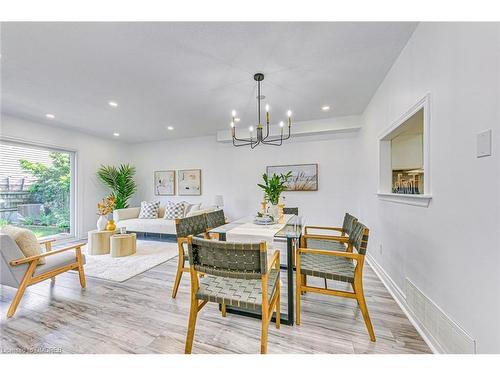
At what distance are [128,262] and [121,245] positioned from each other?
1.38 ft

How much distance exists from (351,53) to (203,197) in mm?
4456

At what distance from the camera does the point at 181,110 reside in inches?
144

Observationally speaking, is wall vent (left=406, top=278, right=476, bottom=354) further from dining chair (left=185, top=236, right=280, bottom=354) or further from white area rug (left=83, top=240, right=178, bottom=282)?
white area rug (left=83, top=240, right=178, bottom=282)

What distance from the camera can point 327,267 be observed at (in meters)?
1.79

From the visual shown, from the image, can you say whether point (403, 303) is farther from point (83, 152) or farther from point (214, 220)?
point (83, 152)

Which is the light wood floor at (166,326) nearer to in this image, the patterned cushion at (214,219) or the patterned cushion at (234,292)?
the patterned cushion at (234,292)

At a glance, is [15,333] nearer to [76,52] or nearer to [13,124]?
[76,52]

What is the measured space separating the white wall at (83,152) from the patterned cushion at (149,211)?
1.21 m

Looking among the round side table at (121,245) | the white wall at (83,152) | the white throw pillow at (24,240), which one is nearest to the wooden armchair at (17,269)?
the white throw pillow at (24,240)

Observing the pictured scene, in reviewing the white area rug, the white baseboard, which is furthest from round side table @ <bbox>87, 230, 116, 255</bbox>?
the white baseboard

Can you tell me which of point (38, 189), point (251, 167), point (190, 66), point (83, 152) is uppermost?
point (190, 66)

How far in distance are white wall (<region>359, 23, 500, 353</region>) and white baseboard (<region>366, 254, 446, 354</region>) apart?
147 millimetres

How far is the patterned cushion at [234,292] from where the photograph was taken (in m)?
1.33

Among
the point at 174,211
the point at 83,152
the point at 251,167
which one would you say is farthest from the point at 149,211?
the point at 251,167
